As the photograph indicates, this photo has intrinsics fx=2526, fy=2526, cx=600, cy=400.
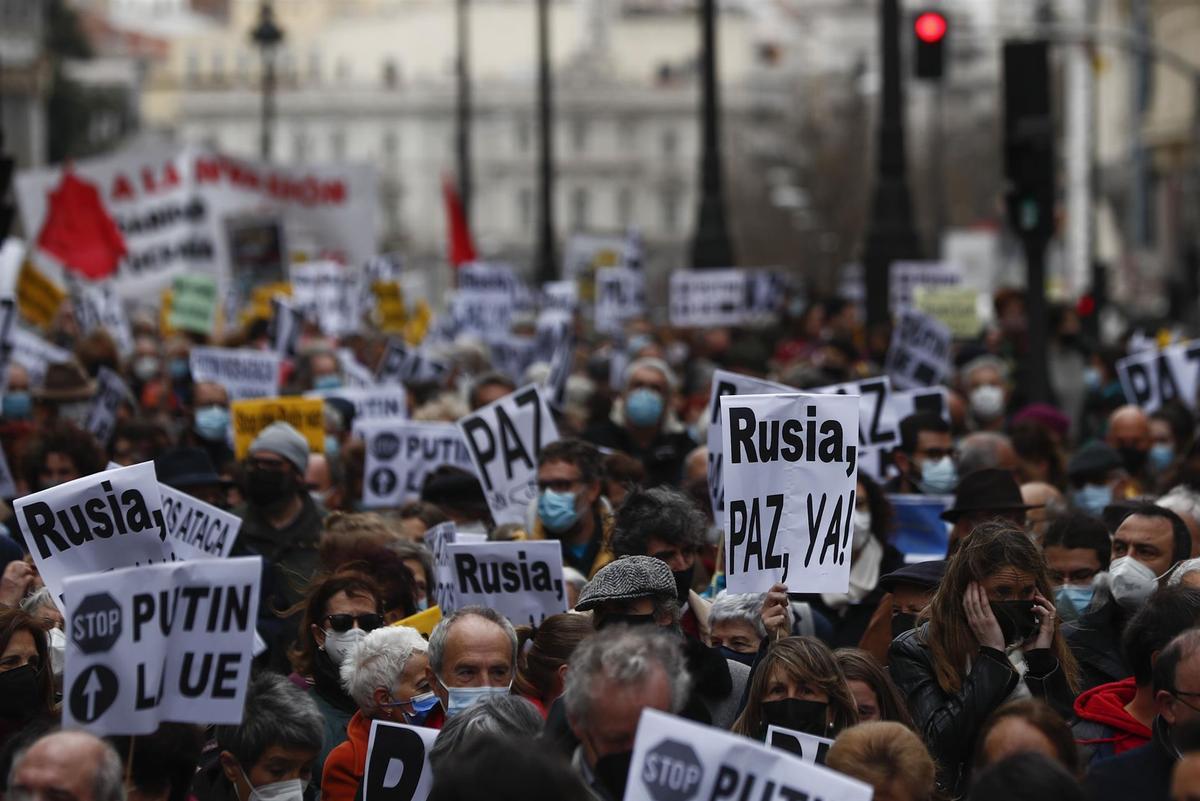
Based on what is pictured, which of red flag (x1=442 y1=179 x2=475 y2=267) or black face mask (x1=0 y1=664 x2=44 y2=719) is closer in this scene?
black face mask (x1=0 y1=664 x2=44 y2=719)

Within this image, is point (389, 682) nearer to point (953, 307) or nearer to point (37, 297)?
point (37, 297)

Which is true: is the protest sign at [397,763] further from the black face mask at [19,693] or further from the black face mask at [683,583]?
the black face mask at [683,583]

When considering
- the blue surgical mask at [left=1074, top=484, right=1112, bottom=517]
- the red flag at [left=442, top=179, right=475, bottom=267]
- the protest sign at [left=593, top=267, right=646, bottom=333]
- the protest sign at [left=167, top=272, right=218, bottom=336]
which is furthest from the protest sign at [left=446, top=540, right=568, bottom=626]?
the red flag at [left=442, top=179, right=475, bottom=267]

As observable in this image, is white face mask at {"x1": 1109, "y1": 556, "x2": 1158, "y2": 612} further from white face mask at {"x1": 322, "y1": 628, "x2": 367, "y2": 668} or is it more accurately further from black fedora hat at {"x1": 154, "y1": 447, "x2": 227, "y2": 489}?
black fedora hat at {"x1": 154, "y1": 447, "x2": 227, "y2": 489}

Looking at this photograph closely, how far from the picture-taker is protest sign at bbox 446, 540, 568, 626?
26.6 feet

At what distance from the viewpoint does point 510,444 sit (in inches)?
413

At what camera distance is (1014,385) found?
1675cm

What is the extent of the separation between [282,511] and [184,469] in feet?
1.93

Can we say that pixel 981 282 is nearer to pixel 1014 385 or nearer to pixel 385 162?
pixel 1014 385

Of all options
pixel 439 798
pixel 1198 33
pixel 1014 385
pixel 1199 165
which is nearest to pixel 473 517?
pixel 439 798

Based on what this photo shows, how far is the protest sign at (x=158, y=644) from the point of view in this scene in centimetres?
550

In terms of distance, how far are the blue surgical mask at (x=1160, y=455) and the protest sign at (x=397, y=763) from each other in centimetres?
657

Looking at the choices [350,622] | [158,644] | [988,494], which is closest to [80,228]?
[988,494]

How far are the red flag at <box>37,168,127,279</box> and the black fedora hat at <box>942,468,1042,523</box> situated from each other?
13.2 meters
